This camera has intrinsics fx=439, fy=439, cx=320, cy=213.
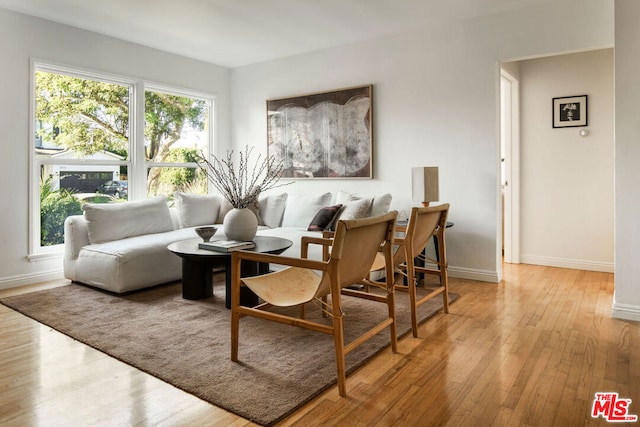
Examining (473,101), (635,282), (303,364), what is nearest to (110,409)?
→ (303,364)

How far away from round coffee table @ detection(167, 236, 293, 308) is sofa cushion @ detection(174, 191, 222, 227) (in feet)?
4.16

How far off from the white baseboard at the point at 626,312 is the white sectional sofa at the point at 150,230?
2001mm

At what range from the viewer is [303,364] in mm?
2336

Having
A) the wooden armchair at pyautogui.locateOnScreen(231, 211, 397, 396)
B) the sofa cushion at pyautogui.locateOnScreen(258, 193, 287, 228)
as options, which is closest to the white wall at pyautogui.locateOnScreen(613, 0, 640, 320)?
the wooden armchair at pyautogui.locateOnScreen(231, 211, 397, 396)

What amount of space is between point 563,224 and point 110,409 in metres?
4.71

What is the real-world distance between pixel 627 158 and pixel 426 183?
1.49 metres

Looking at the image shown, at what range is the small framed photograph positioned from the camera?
4.64 m

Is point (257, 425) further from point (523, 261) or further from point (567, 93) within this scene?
point (567, 93)

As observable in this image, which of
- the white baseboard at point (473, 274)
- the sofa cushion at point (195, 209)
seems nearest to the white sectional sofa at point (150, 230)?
the sofa cushion at point (195, 209)

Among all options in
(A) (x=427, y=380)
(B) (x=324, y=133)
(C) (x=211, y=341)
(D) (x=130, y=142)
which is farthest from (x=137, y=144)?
(A) (x=427, y=380)

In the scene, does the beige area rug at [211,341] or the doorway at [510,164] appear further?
the doorway at [510,164]

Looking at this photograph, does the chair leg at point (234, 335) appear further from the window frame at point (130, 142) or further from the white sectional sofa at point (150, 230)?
the window frame at point (130, 142)

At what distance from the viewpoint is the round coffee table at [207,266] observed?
3279mm

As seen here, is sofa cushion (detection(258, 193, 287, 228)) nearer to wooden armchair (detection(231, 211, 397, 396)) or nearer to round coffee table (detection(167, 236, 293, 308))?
round coffee table (detection(167, 236, 293, 308))
